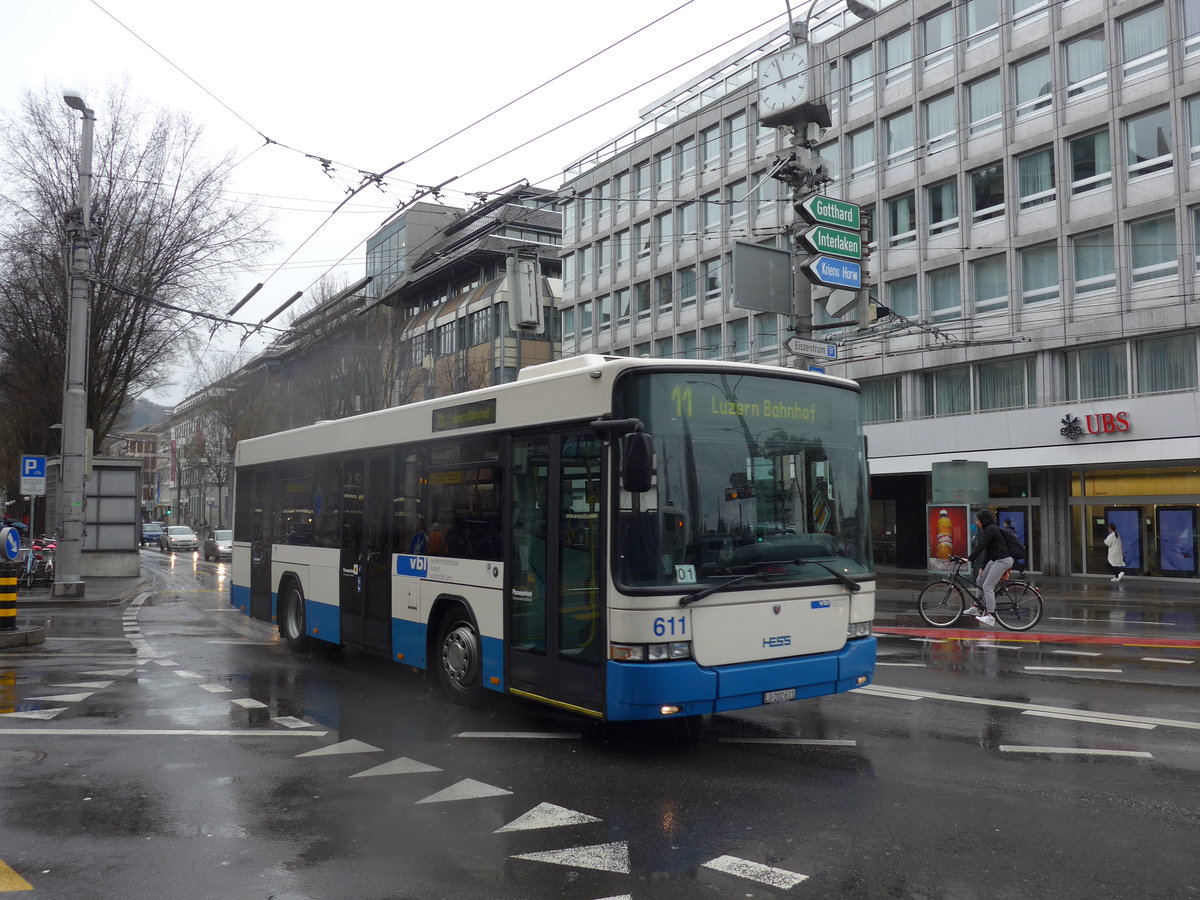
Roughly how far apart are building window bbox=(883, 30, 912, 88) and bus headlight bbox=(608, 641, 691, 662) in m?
30.4

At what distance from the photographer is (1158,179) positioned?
84.9 ft

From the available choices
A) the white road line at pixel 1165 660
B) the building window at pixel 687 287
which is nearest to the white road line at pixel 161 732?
the white road line at pixel 1165 660

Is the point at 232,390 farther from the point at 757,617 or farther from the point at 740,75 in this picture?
the point at 757,617

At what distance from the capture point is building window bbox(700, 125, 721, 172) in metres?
39.8

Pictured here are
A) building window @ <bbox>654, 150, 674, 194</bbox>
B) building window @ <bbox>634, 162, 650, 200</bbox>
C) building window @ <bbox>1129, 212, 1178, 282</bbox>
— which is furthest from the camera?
building window @ <bbox>634, 162, 650, 200</bbox>

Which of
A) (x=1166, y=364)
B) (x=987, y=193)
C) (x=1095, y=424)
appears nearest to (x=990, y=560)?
(x=1095, y=424)

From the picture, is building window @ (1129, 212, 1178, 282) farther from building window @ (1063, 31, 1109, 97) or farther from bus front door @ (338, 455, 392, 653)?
bus front door @ (338, 455, 392, 653)

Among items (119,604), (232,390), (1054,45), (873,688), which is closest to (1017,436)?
(1054,45)

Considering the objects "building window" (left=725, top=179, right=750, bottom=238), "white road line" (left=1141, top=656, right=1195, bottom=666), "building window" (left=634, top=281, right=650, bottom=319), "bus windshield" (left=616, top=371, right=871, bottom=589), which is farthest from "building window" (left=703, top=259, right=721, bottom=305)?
"bus windshield" (left=616, top=371, right=871, bottom=589)

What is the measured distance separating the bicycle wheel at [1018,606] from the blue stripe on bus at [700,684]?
863cm

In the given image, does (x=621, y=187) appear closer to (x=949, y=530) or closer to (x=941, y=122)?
(x=941, y=122)

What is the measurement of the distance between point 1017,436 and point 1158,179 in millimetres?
7765

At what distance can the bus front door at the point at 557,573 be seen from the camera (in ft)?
22.4

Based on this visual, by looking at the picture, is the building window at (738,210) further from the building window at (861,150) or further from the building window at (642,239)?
the building window at (642,239)
